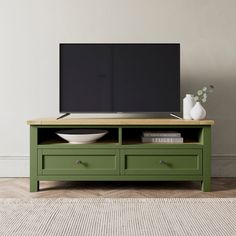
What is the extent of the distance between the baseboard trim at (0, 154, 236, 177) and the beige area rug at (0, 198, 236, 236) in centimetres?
130

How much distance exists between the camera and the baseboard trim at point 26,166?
119 inches

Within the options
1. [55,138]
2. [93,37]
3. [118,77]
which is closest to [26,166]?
[55,138]

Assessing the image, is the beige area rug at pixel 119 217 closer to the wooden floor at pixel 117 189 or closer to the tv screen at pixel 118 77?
the wooden floor at pixel 117 189

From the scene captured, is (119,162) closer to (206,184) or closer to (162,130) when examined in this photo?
(162,130)

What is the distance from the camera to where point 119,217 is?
153cm

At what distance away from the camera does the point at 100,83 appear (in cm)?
269

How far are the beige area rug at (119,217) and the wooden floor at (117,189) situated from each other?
2.21 ft

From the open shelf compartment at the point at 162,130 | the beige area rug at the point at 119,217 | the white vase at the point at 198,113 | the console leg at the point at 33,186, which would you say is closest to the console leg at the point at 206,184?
the open shelf compartment at the point at 162,130

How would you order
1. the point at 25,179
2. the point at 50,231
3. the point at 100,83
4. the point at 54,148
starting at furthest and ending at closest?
1. the point at 25,179
2. the point at 100,83
3. the point at 54,148
4. the point at 50,231

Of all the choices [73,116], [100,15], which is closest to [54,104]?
[73,116]

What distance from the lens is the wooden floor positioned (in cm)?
243

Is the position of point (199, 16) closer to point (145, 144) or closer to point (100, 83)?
point (100, 83)

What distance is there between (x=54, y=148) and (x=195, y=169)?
1074mm

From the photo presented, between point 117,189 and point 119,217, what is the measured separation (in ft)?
3.53
